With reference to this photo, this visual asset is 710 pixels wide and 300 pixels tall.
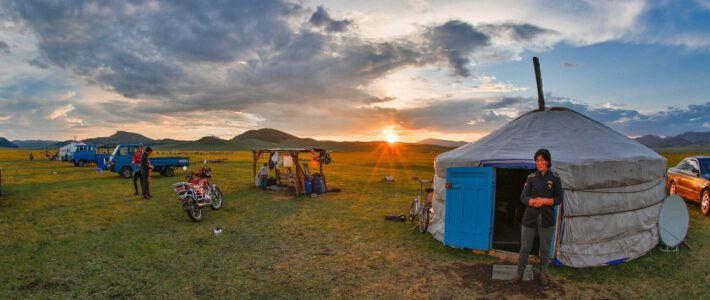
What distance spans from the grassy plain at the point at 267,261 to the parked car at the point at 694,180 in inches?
20.5

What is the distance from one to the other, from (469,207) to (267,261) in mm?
4449

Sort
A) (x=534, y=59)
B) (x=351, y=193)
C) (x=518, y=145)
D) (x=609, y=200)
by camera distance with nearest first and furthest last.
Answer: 1. (x=609, y=200)
2. (x=518, y=145)
3. (x=534, y=59)
4. (x=351, y=193)

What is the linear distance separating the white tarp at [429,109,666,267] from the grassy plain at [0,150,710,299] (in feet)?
1.40

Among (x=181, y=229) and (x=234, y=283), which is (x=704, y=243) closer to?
(x=234, y=283)

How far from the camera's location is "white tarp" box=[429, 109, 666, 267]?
7062 millimetres

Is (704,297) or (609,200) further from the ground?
(609,200)

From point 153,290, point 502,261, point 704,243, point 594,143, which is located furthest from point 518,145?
point 153,290

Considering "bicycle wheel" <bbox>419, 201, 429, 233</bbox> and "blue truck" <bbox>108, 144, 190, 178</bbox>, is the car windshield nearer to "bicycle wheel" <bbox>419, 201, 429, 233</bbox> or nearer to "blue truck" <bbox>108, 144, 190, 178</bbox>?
"bicycle wheel" <bbox>419, 201, 429, 233</bbox>

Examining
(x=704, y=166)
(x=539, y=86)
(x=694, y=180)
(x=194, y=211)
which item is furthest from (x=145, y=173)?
(x=704, y=166)

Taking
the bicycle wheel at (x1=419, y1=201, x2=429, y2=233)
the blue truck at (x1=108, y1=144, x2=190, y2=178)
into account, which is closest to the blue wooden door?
the bicycle wheel at (x1=419, y1=201, x2=429, y2=233)

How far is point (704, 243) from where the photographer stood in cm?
820

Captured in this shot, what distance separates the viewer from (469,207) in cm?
775

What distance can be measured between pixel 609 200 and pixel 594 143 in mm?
1428

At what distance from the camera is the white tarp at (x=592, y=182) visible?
7062mm
